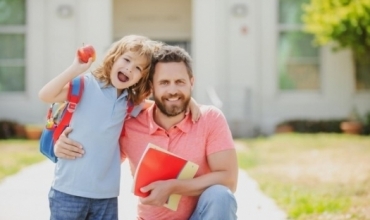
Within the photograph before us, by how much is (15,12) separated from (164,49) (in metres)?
12.6

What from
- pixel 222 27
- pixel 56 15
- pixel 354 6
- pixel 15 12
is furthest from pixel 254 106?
pixel 15 12

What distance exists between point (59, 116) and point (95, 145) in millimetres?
295

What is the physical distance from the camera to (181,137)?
3641 mm

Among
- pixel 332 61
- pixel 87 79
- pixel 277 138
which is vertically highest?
pixel 87 79

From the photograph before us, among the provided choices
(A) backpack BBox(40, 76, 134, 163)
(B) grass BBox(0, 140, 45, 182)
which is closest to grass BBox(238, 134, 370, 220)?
(A) backpack BBox(40, 76, 134, 163)

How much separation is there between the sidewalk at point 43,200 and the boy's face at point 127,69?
7.60ft

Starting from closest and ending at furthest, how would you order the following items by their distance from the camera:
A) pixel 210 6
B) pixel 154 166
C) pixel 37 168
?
1. pixel 154 166
2. pixel 37 168
3. pixel 210 6

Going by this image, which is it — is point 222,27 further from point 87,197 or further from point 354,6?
point 87,197

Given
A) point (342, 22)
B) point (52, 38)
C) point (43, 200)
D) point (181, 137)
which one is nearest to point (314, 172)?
point (43, 200)

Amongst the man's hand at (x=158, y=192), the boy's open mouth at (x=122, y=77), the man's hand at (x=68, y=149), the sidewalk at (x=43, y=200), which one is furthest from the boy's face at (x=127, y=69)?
the sidewalk at (x=43, y=200)

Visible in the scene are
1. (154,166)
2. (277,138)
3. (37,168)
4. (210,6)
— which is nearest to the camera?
(154,166)

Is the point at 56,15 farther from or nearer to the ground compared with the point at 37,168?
farther from the ground

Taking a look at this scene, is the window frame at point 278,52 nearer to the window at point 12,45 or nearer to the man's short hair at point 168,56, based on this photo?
the window at point 12,45

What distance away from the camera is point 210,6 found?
49.7 ft
